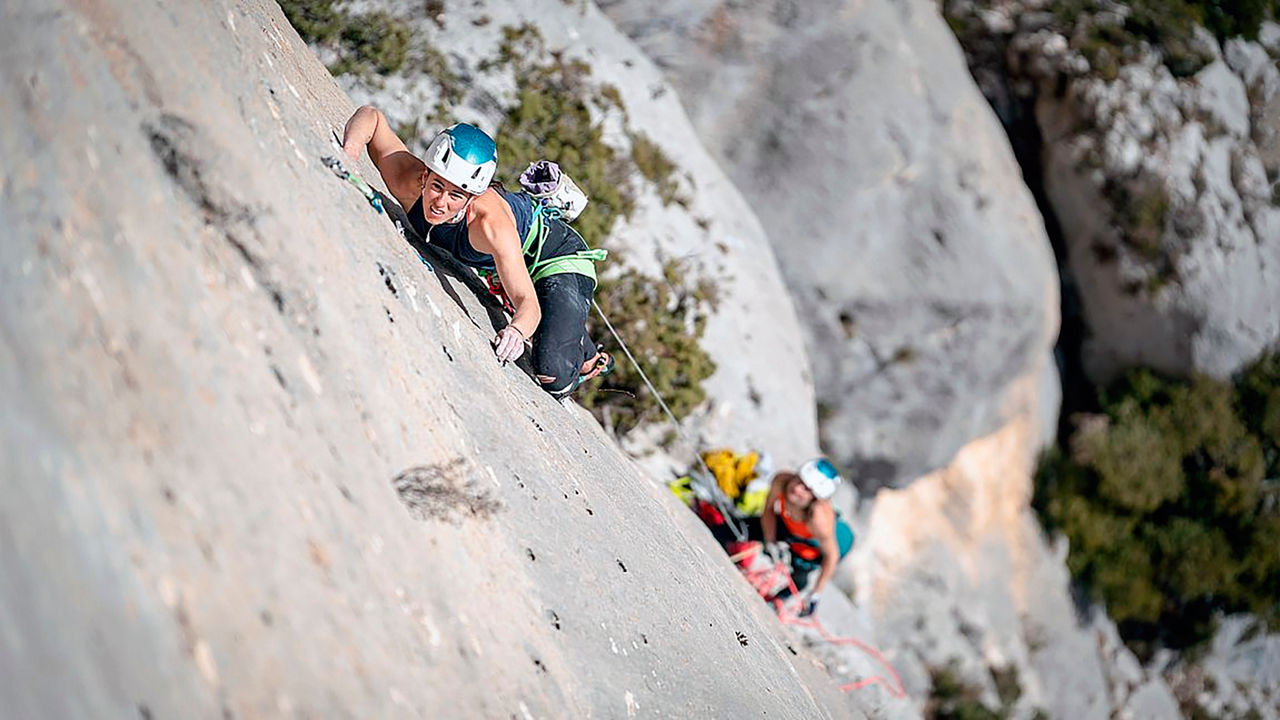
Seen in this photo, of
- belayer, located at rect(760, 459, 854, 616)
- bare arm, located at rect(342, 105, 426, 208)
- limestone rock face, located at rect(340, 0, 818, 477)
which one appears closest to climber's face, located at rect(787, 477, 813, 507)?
belayer, located at rect(760, 459, 854, 616)

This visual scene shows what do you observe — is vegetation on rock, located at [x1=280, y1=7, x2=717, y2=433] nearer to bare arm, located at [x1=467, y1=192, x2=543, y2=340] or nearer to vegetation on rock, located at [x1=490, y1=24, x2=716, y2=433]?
vegetation on rock, located at [x1=490, y1=24, x2=716, y2=433]

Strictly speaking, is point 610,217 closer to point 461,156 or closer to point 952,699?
point 461,156

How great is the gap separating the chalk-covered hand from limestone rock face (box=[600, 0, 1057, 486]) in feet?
25.6

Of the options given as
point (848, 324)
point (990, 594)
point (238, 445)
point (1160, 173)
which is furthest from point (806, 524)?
point (1160, 173)

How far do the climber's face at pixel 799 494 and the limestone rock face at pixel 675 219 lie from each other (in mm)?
1178

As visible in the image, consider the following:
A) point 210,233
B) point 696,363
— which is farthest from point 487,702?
point 696,363

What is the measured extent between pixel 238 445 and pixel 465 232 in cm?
256

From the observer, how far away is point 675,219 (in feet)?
32.5

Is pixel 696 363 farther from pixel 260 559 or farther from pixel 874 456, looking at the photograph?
pixel 260 559

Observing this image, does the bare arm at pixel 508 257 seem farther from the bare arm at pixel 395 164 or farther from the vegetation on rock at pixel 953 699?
the vegetation on rock at pixel 953 699

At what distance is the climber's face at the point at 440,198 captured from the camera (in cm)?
449

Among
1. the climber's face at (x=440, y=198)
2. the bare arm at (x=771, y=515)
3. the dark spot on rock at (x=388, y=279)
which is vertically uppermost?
the dark spot on rock at (x=388, y=279)

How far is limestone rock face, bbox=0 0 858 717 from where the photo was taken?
214 cm

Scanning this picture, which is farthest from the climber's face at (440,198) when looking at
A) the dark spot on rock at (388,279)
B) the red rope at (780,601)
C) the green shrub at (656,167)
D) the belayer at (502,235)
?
the green shrub at (656,167)
